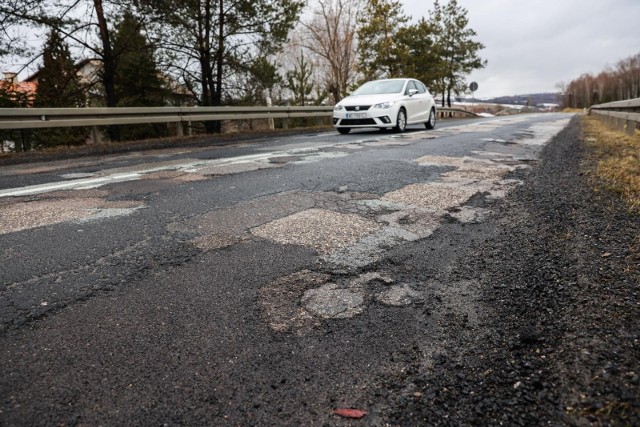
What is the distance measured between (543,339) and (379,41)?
3255 cm

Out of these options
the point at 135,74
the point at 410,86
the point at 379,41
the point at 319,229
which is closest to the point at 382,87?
the point at 410,86

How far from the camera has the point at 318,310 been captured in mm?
1840

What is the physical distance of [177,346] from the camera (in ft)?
5.08

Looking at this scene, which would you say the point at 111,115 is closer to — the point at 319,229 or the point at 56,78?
the point at 56,78


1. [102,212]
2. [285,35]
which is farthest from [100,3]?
[102,212]

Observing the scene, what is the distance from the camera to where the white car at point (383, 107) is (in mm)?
11016

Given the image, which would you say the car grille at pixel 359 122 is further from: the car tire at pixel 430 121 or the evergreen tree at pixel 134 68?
the evergreen tree at pixel 134 68

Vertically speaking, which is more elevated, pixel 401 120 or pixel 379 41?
pixel 379 41

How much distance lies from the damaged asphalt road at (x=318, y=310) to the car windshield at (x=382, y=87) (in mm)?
8729

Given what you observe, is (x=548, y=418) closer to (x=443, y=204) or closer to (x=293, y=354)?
(x=293, y=354)

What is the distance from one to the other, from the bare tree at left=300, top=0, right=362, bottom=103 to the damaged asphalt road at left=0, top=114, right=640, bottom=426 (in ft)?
86.9

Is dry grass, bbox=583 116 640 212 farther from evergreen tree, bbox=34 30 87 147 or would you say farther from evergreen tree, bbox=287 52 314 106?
evergreen tree, bbox=287 52 314 106

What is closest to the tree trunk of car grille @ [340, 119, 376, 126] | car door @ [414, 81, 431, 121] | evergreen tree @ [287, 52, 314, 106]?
car grille @ [340, 119, 376, 126]

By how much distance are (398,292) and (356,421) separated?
0.90 m
